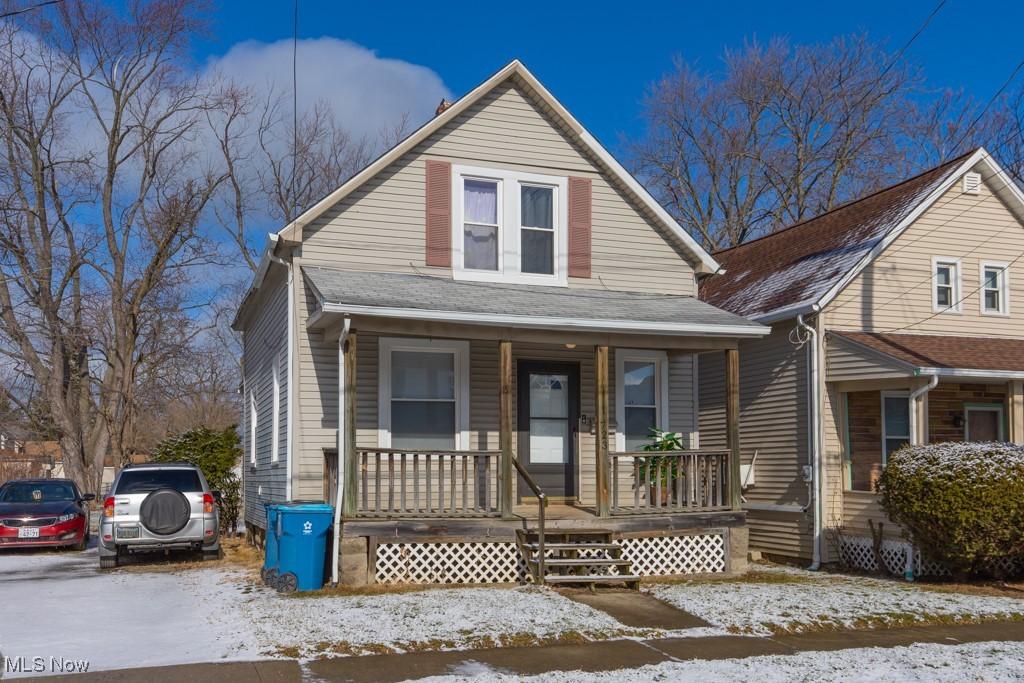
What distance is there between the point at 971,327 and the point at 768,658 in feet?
34.1

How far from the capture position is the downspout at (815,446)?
15906mm

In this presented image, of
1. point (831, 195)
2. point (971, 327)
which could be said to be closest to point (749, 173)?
point (831, 195)

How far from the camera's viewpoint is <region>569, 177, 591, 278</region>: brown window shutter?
52.0ft

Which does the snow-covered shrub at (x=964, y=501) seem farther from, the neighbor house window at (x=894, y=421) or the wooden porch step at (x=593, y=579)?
the wooden porch step at (x=593, y=579)

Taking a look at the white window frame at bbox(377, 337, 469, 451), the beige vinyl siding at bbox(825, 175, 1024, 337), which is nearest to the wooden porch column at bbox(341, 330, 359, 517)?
the white window frame at bbox(377, 337, 469, 451)

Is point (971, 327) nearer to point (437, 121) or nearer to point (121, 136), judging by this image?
point (437, 121)

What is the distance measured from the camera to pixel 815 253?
18281 millimetres

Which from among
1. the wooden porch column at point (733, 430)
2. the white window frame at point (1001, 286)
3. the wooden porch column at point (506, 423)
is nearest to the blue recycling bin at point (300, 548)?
the wooden porch column at point (506, 423)

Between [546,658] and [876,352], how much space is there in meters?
8.58

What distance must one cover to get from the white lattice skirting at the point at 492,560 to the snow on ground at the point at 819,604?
2.63 ft

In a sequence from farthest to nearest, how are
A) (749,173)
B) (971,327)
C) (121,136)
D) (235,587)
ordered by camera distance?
(749,173), (121,136), (971,327), (235,587)

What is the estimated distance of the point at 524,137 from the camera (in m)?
15.7

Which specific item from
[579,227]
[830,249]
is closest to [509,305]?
[579,227]

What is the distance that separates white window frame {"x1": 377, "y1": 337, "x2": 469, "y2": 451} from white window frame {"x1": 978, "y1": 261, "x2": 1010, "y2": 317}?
9116mm
